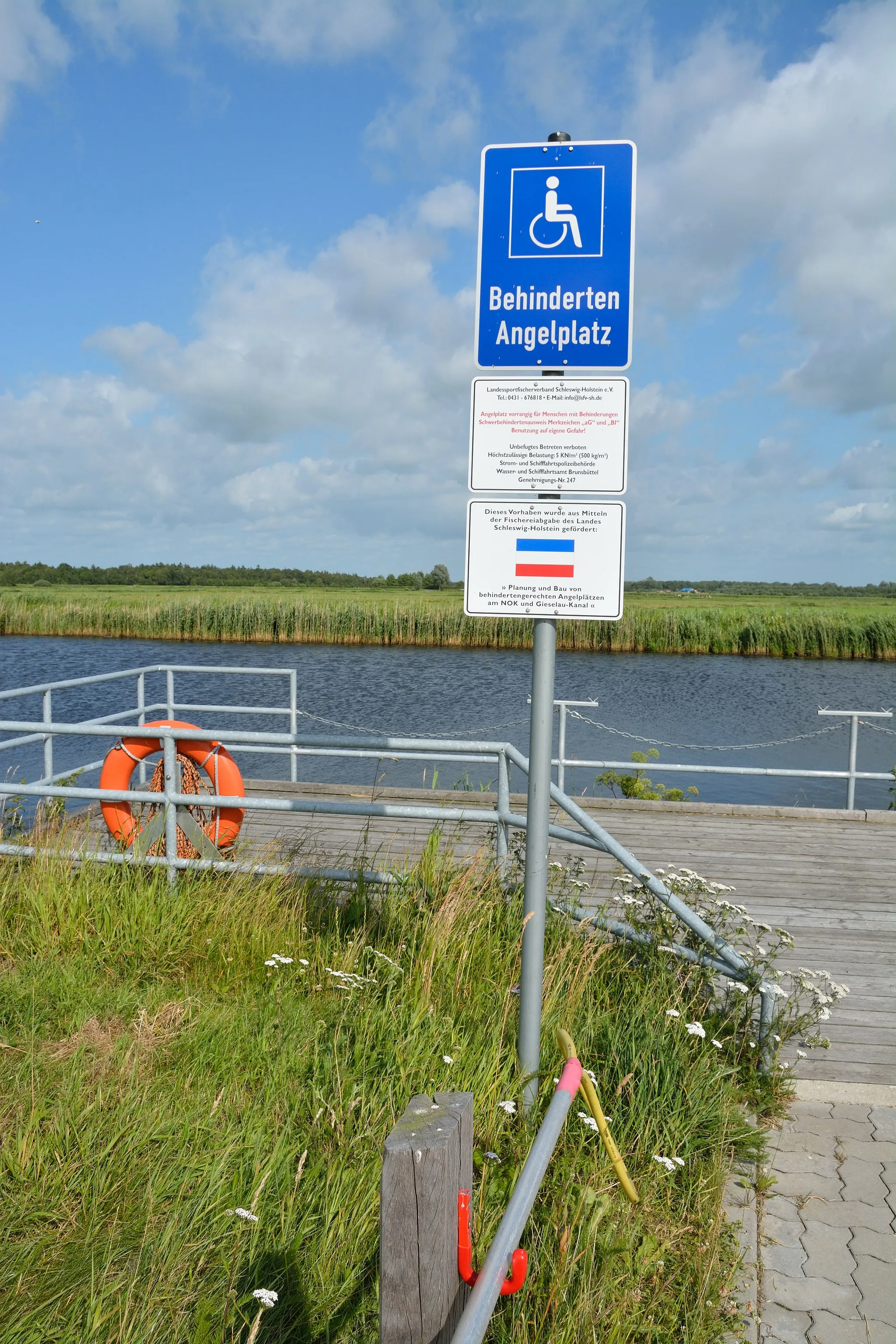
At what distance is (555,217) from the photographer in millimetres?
3035

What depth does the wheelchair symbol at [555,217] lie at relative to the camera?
3.03 meters

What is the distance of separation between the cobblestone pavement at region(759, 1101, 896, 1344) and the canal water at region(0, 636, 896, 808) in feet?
15.1

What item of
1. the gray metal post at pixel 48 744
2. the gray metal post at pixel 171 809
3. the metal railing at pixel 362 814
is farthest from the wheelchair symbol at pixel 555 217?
the gray metal post at pixel 48 744

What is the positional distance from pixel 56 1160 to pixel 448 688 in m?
21.3

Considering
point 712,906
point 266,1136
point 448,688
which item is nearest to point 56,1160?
point 266,1136

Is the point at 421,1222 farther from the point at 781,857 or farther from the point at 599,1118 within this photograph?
the point at 781,857

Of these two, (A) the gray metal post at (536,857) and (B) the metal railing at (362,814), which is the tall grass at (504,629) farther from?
(A) the gray metal post at (536,857)

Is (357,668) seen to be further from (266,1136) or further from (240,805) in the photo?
(266,1136)

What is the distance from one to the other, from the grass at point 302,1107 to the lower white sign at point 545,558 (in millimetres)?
1441

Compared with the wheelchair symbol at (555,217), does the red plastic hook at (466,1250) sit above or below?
below

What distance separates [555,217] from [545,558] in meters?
1.04

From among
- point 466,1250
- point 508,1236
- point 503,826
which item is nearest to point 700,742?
point 503,826

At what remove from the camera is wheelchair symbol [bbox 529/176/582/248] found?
303cm

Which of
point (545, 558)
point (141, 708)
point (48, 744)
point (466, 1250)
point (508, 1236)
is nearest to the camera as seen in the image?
point (508, 1236)
